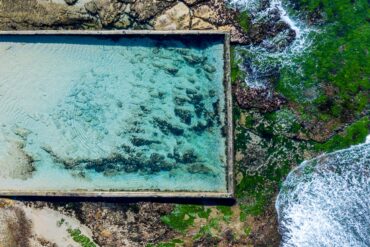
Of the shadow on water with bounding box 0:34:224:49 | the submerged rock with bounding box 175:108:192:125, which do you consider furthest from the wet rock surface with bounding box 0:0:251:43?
the submerged rock with bounding box 175:108:192:125

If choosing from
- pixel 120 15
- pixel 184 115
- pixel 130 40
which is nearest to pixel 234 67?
pixel 184 115

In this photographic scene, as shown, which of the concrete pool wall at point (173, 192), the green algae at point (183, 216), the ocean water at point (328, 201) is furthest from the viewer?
the green algae at point (183, 216)

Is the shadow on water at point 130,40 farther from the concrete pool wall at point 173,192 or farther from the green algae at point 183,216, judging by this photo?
the green algae at point 183,216

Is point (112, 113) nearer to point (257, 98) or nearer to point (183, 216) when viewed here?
point (183, 216)

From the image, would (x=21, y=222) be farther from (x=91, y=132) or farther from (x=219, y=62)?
(x=219, y=62)

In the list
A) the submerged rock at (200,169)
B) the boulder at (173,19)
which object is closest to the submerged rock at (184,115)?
the submerged rock at (200,169)

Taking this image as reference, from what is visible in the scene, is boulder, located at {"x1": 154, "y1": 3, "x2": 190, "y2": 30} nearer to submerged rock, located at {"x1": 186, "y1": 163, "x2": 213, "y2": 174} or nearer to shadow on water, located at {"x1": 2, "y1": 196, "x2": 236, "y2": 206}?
submerged rock, located at {"x1": 186, "y1": 163, "x2": 213, "y2": 174}

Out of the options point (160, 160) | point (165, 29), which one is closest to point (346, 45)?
point (165, 29)
